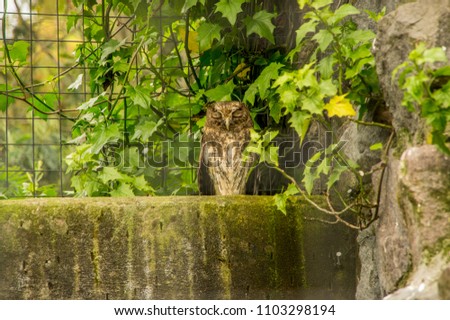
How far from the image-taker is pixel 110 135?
13.0 ft

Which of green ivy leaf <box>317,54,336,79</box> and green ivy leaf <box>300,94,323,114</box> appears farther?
green ivy leaf <box>317,54,336,79</box>

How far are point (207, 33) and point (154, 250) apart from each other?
1.18 meters

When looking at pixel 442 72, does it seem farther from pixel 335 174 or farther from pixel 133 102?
pixel 133 102

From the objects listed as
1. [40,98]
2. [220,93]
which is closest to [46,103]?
[40,98]

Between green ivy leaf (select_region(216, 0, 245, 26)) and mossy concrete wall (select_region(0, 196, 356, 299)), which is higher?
green ivy leaf (select_region(216, 0, 245, 26))

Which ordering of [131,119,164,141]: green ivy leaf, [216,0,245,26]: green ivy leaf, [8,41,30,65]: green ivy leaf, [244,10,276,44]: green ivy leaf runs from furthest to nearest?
[8,41,30,65]: green ivy leaf < [131,119,164,141]: green ivy leaf < [244,10,276,44]: green ivy leaf < [216,0,245,26]: green ivy leaf

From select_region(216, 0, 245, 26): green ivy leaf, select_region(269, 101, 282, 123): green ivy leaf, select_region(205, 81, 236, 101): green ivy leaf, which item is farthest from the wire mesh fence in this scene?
select_region(216, 0, 245, 26): green ivy leaf

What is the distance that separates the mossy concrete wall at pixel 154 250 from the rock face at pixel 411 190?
1.51ft

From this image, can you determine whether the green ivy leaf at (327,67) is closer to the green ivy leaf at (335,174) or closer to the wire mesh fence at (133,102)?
the green ivy leaf at (335,174)

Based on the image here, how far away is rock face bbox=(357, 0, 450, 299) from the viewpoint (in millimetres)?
2463

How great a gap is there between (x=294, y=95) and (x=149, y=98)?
48.8 inches

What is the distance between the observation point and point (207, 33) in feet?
12.8

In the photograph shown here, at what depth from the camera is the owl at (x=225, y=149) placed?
385 cm

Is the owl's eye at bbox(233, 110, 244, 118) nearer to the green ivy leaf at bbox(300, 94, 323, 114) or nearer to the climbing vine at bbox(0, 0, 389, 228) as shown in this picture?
the climbing vine at bbox(0, 0, 389, 228)
